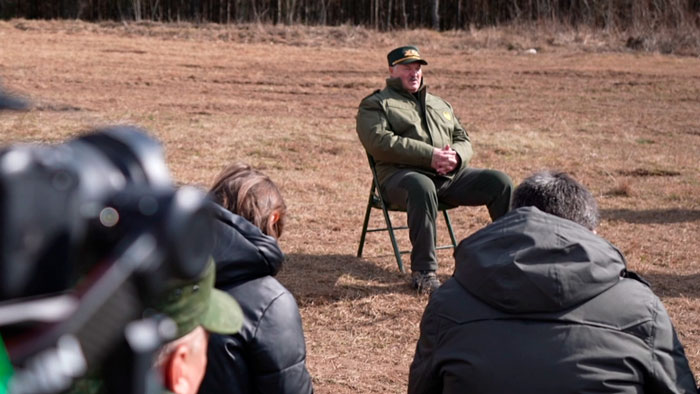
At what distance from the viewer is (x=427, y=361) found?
2559 millimetres

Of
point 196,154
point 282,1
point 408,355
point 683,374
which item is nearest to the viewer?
point 683,374

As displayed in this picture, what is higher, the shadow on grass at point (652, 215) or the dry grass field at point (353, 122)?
the dry grass field at point (353, 122)

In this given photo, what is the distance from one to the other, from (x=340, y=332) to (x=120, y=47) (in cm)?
1359

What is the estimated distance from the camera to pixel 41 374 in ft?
2.41

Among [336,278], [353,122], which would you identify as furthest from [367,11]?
[336,278]

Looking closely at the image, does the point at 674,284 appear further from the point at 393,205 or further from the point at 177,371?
the point at 177,371

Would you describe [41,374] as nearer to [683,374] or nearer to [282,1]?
[683,374]

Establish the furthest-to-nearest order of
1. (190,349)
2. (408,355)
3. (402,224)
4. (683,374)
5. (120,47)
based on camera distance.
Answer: (120,47)
(402,224)
(408,355)
(683,374)
(190,349)

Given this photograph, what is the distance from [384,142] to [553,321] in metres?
3.55

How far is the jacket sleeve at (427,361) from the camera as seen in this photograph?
2.53 metres

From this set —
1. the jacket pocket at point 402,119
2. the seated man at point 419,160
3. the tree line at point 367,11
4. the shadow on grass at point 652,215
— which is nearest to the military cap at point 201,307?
the seated man at point 419,160

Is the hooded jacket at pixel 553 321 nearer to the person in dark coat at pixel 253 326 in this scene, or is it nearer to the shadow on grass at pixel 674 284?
the person in dark coat at pixel 253 326

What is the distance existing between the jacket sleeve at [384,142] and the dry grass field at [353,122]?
78 cm

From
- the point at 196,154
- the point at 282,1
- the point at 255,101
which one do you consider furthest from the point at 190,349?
the point at 282,1
